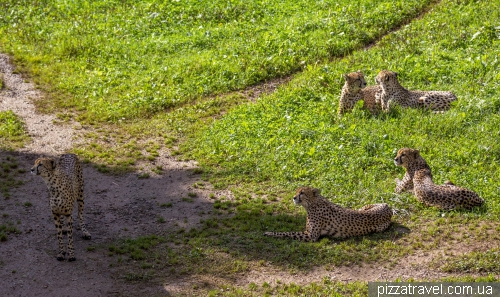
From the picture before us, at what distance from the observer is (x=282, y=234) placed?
11.8 m

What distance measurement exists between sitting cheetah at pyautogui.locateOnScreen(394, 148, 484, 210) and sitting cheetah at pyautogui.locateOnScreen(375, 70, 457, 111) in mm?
2711

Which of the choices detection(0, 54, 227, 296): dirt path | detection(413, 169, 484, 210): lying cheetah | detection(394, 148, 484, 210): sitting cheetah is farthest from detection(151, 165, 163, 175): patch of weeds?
detection(413, 169, 484, 210): lying cheetah

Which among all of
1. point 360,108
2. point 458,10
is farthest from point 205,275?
point 458,10

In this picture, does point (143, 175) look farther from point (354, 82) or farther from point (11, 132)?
point (354, 82)

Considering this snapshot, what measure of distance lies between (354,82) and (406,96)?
1068 mm

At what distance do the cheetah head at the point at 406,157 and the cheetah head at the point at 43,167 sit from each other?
18.2ft

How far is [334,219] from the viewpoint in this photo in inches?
461

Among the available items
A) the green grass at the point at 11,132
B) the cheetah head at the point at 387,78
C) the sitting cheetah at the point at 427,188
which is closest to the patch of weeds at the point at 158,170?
the green grass at the point at 11,132

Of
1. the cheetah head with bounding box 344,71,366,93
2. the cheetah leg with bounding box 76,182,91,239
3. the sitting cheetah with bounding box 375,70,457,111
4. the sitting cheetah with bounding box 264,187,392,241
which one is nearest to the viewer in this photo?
the sitting cheetah with bounding box 264,187,392,241

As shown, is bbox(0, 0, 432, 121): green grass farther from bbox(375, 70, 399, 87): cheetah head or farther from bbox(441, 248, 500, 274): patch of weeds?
bbox(441, 248, 500, 274): patch of weeds

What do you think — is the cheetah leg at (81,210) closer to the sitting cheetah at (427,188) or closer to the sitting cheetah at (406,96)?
the sitting cheetah at (427,188)

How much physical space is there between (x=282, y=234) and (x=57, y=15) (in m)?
14.0

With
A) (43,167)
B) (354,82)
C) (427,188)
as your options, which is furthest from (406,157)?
(43,167)

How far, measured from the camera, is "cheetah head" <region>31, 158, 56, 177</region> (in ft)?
37.1
